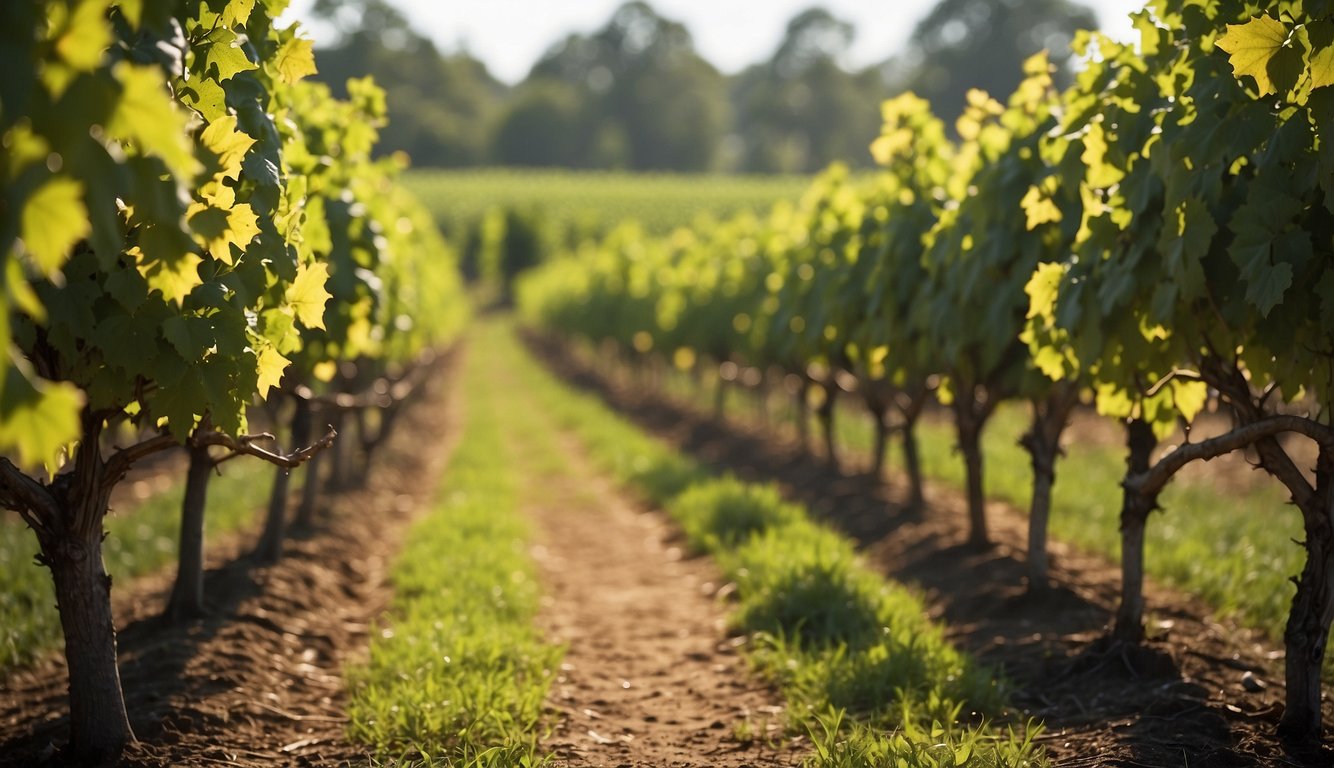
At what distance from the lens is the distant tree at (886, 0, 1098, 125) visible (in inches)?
3979

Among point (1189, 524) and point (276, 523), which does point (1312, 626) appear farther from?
point (276, 523)

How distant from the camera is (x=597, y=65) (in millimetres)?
135875

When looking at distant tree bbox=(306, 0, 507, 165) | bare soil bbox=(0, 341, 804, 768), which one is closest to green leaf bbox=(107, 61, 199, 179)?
bare soil bbox=(0, 341, 804, 768)

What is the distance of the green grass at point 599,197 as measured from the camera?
239ft

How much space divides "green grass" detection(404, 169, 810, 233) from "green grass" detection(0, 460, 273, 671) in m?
54.5

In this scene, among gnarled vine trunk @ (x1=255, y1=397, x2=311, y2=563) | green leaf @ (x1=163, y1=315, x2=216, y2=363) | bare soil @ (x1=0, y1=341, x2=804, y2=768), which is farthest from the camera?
gnarled vine trunk @ (x1=255, y1=397, x2=311, y2=563)

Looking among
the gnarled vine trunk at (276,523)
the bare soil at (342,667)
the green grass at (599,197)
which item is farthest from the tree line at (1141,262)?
the green grass at (599,197)

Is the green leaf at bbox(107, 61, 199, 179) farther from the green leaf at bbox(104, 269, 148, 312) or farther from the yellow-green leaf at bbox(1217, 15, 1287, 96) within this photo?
the yellow-green leaf at bbox(1217, 15, 1287, 96)

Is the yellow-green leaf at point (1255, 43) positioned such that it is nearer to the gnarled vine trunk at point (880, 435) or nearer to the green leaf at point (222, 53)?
the green leaf at point (222, 53)

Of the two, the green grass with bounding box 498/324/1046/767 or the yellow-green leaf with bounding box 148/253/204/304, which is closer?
the yellow-green leaf with bounding box 148/253/204/304

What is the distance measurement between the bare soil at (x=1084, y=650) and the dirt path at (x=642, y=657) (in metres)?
1.37

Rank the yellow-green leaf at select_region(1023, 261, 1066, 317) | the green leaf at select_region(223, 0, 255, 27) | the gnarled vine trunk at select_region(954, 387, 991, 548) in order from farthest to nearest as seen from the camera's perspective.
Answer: the gnarled vine trunk at select_region(954, 387, 991, 548), the yellow-green leaf at select_region(1023, 261, 1066, 317), the green leaf at select_region(223, 0, 255, 27)

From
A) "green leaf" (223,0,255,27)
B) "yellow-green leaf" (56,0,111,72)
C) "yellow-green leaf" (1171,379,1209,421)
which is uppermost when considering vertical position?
"green leaf" (223,0,255,27)

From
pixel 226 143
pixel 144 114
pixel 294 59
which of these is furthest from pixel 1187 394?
pixel 144 114
